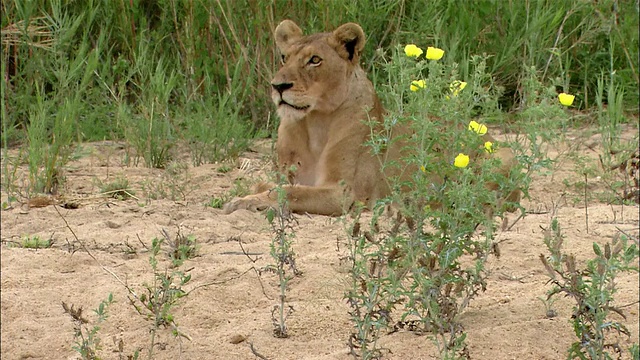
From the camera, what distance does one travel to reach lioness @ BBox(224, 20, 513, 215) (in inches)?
236

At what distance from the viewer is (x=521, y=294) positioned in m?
3.86

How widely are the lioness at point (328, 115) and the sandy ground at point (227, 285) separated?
637 mm

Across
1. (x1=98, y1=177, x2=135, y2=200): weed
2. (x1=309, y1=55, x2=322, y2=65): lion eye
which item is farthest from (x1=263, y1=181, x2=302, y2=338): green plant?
(x1=309, y1=55, x2=322, y2=65): lion eye

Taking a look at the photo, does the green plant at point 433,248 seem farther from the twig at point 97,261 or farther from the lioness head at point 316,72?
the lioness head at point 316,72

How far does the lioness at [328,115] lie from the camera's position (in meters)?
6.00

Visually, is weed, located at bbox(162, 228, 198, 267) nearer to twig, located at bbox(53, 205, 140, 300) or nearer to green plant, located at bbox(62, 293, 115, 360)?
twig, located at bbox(53, 205, 140, 300)

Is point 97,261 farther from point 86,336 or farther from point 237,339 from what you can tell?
point 237,339

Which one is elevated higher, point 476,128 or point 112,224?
point 476,128

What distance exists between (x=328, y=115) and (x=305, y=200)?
0.63m

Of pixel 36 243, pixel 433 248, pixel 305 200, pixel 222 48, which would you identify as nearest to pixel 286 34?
pixel 305 200

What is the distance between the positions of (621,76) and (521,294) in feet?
15.0

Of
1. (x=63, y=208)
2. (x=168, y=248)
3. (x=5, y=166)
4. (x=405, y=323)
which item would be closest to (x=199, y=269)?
(x=168, y=248)

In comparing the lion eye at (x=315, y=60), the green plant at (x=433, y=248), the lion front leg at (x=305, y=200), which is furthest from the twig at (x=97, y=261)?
the lion eye at (x=315, y=60)

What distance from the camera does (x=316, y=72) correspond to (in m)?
6.08
